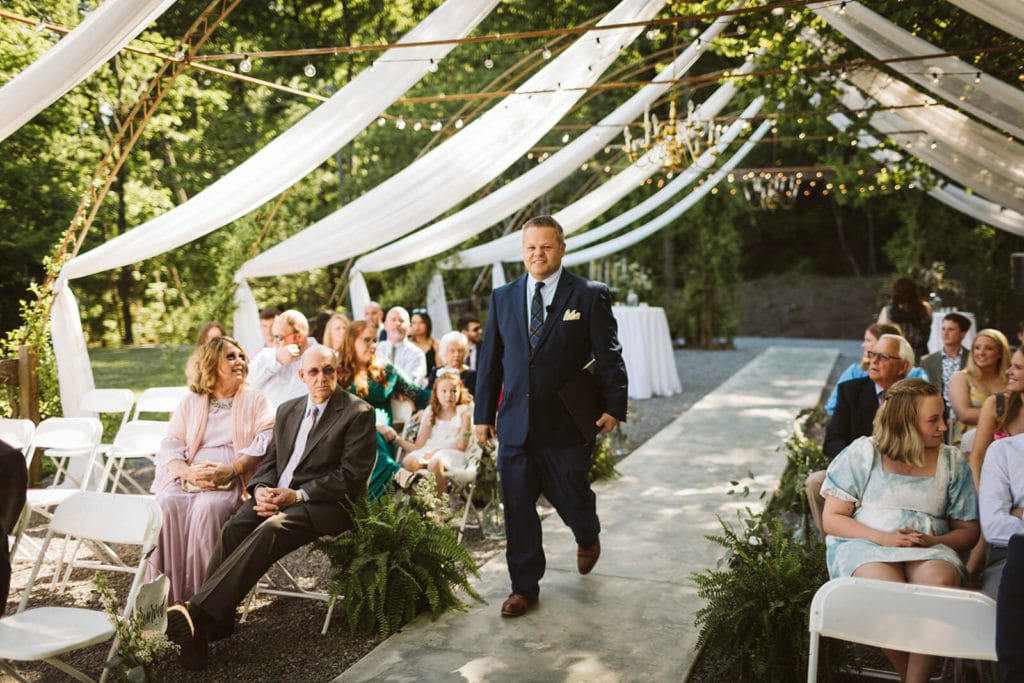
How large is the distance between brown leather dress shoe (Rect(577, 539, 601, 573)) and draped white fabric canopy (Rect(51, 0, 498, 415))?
3374 millimetres

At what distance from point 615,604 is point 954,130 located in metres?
5.05

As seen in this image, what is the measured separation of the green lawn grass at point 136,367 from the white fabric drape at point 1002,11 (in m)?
11.7

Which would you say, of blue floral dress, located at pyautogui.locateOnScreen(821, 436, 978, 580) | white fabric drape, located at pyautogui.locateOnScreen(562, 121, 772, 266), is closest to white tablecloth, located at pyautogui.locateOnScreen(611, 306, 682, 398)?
white fabric drape, located at pyautogui.locateOnScreen(562, 121, 772, 266)

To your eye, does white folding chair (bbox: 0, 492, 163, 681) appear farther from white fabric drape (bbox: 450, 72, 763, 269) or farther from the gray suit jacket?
white fabric drape (bbox: 450, 72, 763, 269)

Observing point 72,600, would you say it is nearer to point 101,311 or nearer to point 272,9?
point 101,311

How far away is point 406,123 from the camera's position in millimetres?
8219

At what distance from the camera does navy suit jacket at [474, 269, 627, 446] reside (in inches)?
163

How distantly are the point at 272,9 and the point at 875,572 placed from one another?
18.2 meters

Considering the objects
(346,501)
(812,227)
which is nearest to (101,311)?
(346,501)

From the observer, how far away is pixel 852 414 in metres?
4.55

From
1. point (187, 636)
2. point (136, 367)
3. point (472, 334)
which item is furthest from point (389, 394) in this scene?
point (136, 367)

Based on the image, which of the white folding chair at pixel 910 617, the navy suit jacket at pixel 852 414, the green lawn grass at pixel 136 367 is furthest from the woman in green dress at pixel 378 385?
the green lawn grass at pixel 136 367

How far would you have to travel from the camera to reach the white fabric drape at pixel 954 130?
6770 mm

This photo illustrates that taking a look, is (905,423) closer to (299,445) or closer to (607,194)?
(299,445)
